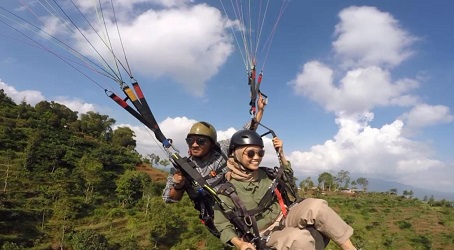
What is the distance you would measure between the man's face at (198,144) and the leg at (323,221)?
1.95 m

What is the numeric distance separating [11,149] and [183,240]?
110 ft

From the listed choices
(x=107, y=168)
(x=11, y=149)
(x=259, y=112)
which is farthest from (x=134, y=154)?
(x=259, y=112)

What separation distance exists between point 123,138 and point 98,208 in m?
35.8

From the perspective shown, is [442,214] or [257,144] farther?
[442,214]

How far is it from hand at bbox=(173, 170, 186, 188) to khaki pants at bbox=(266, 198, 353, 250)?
1577mm

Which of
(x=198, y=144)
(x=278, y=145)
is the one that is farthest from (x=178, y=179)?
(x=278, y=145)

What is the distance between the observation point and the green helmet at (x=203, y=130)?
513 cm

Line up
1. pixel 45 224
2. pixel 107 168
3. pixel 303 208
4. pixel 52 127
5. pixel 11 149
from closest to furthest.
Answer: pixel 303 208
pixel 45 224
pixel 11 149
pixel 107 168
pixel 52 127

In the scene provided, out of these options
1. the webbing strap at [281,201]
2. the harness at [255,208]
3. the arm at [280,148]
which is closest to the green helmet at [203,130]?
the arm at [280,148]

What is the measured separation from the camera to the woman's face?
4215 millimetres

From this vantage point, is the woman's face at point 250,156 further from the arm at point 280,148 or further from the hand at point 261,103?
the hand at point 261,103

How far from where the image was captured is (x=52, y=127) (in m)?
69.5

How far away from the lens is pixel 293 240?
3457 mm

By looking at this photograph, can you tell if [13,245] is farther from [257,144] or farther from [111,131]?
[111,131]
